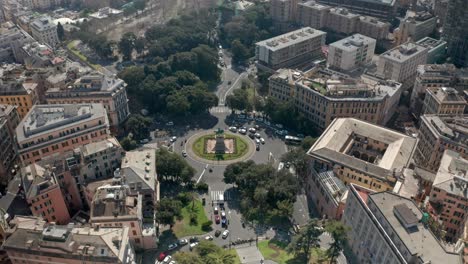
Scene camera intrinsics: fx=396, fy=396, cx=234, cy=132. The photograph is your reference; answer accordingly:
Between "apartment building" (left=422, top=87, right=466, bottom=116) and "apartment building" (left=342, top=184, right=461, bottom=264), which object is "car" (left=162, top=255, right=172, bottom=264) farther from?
"apartment building" (left=422, top=87, right=466, bottom=116)

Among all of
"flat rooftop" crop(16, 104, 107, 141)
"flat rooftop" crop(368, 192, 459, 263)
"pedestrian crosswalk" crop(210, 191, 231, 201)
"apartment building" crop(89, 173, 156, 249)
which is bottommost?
"pedestrian crosswalk" crop(210, 191, 231, 201)

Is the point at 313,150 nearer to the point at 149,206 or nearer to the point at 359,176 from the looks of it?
the point at 359,176

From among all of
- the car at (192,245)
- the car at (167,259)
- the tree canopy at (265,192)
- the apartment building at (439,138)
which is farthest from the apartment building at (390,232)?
the car at (167,259)

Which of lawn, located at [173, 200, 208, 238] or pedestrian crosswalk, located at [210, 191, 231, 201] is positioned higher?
pedestrian crosswalk, located at [210, 191, 231, 201]

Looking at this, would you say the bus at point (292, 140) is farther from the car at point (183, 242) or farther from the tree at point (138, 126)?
the car at point (183, 242)

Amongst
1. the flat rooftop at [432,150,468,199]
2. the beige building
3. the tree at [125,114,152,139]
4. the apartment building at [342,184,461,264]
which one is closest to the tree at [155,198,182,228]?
the tree at [125,114,152,139]

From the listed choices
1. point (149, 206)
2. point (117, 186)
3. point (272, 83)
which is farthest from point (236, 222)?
point (272, 83)
